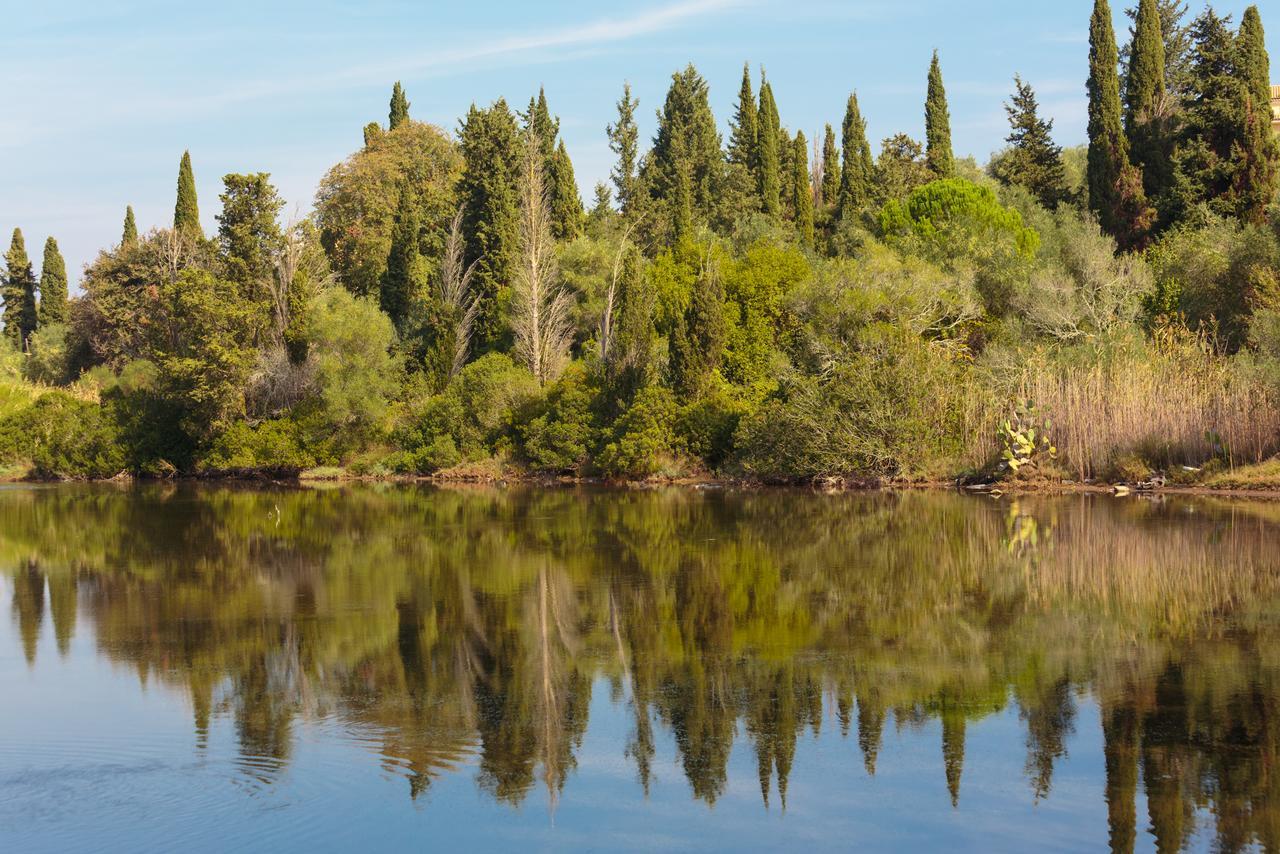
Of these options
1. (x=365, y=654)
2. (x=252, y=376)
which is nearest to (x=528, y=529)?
(x=365, y=654)

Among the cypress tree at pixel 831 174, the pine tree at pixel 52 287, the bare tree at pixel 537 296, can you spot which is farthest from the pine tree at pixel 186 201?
the cypress tree at pixel 831 174

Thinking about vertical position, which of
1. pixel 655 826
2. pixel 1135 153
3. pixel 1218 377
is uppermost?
pixel 1135 153

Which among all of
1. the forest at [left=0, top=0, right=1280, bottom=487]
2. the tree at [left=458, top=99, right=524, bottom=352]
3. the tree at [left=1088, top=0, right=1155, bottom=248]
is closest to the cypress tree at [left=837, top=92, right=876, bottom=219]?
the forest at [left=0, top=0, right=1280, bottom=487]

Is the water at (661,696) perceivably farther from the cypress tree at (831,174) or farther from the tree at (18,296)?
the tree at (18,296)

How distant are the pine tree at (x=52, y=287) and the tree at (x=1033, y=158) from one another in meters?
53.0

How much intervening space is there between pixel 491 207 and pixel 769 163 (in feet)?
65.7

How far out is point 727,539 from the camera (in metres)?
21.7

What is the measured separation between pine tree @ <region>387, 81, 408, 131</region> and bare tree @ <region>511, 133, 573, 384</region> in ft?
101

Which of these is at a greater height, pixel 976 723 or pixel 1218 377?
pixel 1218 377

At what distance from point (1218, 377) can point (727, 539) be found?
44.1 feet

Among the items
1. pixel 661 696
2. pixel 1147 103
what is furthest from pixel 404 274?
pixel 661 696

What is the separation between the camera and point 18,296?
258 ft

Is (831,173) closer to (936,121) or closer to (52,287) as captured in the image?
(936,121)

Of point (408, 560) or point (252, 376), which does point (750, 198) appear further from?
point (408, 560)
